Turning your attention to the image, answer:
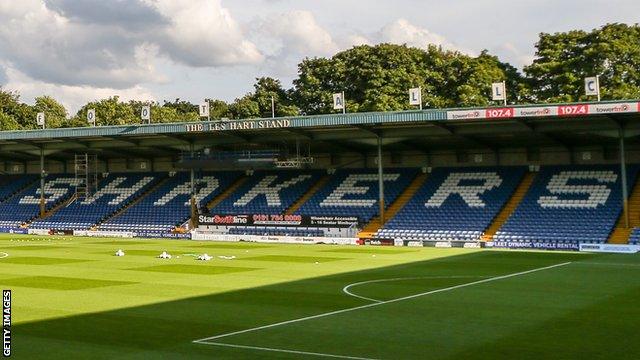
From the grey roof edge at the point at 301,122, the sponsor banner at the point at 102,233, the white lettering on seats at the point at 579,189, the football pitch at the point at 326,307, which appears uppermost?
the grey roof edge at the point at 301,122

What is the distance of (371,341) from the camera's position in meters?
17.0

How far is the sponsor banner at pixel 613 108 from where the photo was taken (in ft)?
144

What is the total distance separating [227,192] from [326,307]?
48272 mm

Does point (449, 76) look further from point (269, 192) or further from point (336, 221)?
point (336, 221)

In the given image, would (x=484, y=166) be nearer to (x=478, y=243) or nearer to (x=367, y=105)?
(x=478, y=243)

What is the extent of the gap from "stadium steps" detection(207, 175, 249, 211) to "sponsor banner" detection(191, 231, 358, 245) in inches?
234

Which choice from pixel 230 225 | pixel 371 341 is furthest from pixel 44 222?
pixel 371 341

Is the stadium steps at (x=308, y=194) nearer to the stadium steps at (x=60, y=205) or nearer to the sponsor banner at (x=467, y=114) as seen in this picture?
the sponsor banner at (x=467, y=114)

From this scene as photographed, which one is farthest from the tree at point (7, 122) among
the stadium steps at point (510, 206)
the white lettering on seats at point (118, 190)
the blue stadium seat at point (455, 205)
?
the stadium steps at point (510, 206)

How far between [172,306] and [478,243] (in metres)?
30.8

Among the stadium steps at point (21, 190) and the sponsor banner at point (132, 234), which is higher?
the stadium steps at point (21, 190)

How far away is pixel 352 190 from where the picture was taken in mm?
63656

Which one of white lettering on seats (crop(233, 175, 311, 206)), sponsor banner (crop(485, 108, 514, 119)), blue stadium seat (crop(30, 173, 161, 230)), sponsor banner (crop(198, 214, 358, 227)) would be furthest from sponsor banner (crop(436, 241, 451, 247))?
blue stadium seat (crop(30, 173, 161, 230))

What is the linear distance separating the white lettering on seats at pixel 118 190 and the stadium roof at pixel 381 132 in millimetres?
3361
